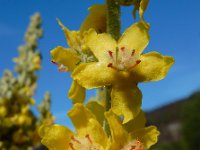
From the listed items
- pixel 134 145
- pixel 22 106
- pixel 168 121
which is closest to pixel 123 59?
pixel 134 145

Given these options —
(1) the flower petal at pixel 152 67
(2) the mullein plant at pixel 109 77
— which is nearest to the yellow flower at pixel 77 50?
(2) the mullein plant at pixel 109 77

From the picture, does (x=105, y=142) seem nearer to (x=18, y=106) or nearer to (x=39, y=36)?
(x=18, y=106)

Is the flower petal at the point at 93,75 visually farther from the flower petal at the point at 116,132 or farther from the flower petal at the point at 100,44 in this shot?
the flower petal at the point at 116,132

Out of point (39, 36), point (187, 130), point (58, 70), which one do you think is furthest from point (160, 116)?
point (58, 70)

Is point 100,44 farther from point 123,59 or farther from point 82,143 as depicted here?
point 82,143

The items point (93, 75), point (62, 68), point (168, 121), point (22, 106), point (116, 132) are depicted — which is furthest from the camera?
point (168, 121)

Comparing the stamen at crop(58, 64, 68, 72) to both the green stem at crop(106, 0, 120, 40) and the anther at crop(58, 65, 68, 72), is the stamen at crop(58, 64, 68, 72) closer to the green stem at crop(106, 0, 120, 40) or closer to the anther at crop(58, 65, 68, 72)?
the anther at crop(58, 65, 68, 72)
